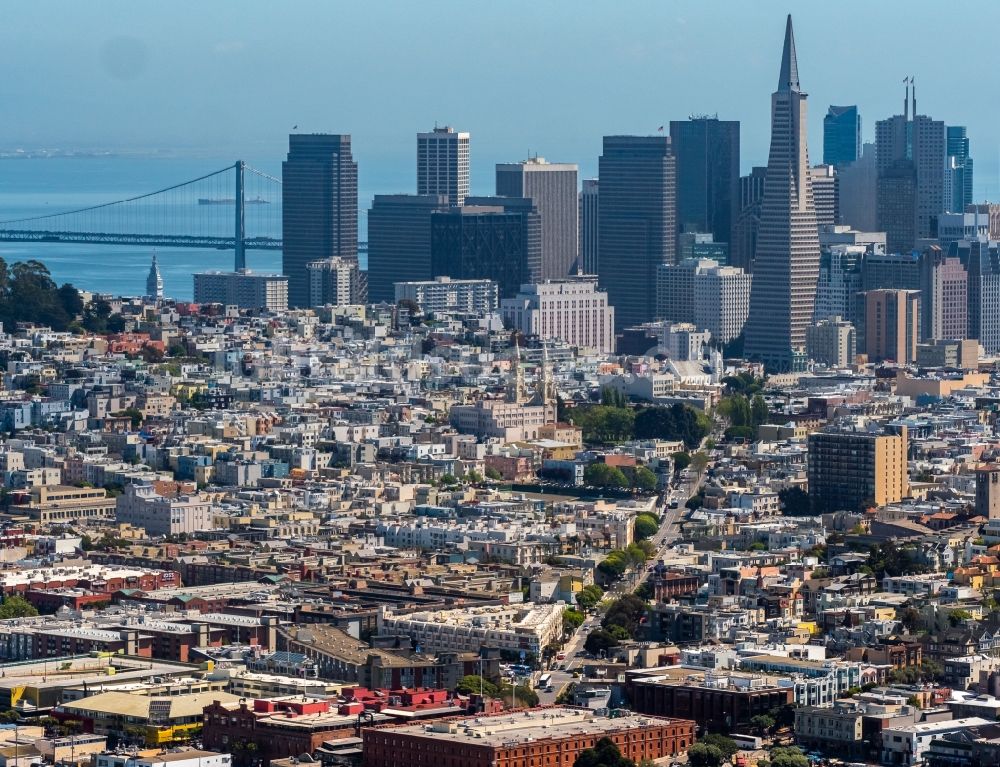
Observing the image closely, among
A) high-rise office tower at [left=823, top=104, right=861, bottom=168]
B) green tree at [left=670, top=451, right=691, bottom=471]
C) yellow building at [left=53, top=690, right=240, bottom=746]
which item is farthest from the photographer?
high-rise office tower at [left=823, top=104, right=861, bottom=168]

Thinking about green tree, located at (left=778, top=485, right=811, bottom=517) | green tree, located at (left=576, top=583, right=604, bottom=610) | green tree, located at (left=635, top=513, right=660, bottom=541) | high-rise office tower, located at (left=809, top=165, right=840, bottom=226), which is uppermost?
high-rise office tower, located at (left=809, top=165, right=840, bottom=226)

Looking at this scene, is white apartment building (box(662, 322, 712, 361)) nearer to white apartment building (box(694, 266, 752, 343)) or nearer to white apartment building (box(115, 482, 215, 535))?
white apartment building (box(694, 266, 752, 343))

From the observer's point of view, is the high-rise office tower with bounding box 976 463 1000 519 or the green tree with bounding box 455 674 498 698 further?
the high-rise office tower with bounding box 976 463 1000 519

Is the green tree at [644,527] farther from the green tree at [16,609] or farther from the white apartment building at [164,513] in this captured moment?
the green tree at [16,609]

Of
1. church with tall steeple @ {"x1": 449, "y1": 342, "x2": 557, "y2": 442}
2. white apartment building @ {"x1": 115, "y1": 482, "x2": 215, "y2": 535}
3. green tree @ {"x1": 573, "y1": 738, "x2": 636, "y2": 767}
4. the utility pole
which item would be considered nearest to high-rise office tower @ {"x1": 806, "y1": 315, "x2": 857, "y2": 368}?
church with tall steeple @ {"x1": 449, "y1": 342, "x2": 557, "y2": 442}

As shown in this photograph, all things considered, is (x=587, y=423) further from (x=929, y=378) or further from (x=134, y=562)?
(x=134, y=562)

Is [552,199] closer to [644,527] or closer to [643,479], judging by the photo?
[643,479]

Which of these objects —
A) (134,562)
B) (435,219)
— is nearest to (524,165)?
(435,219)
